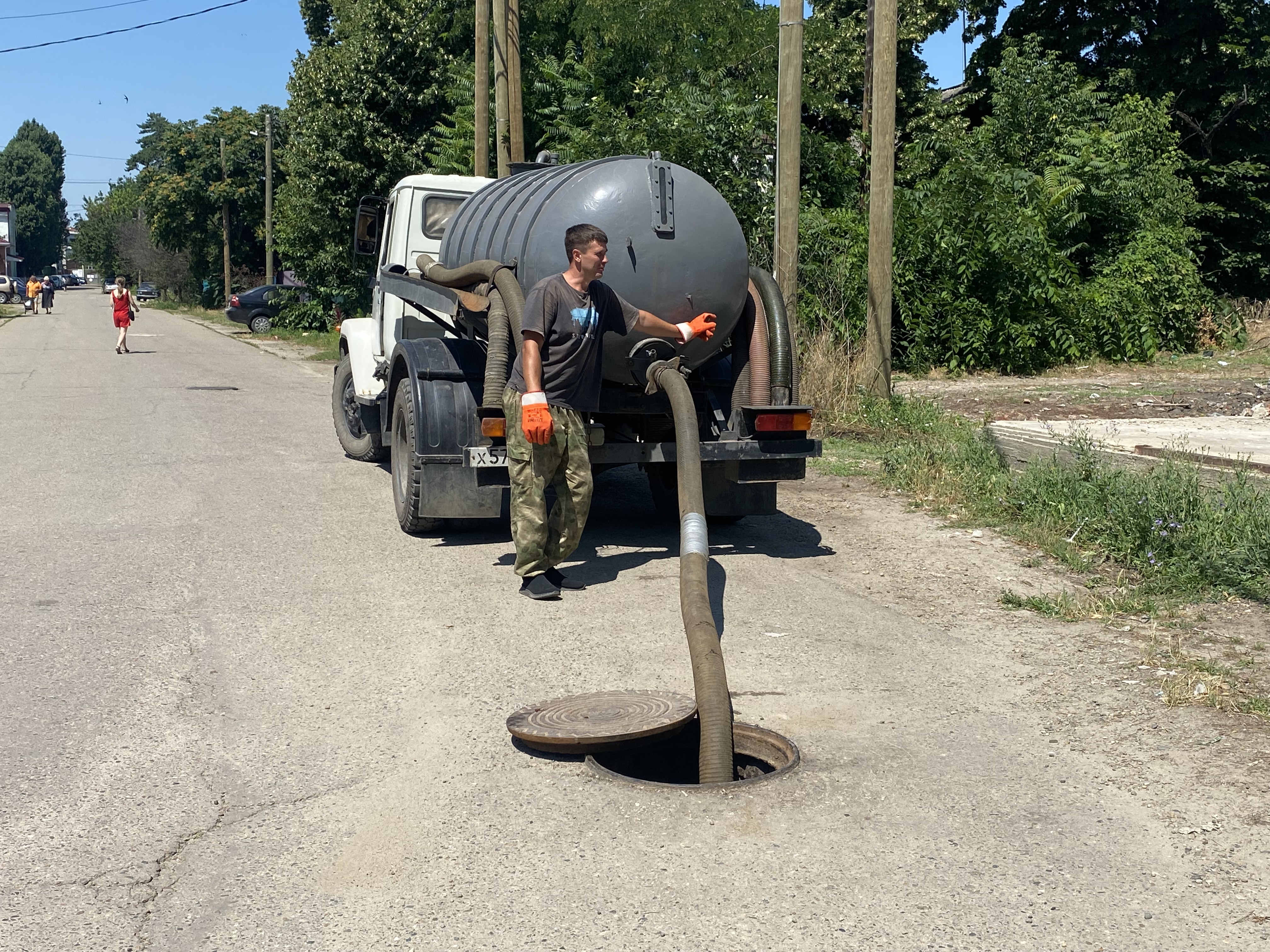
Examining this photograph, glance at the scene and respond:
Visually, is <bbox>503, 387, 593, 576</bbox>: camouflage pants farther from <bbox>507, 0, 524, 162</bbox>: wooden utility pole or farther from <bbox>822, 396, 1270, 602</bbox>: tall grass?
<bbox>507, 0, 524, 162</bbox>: wooden utility pole

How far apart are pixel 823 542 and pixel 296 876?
527cm

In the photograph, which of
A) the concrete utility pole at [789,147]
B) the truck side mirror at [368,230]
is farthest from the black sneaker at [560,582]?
the concrete utility pole at [789,147]

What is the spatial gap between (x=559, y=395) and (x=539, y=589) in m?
1.04

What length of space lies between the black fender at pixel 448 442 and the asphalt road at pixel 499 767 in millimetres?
312

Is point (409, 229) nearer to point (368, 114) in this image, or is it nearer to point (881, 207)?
point (881, 207)

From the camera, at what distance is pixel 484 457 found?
743 cm

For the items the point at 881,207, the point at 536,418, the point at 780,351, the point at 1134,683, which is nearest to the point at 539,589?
the point at 536,418

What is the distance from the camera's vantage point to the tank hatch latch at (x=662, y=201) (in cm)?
733

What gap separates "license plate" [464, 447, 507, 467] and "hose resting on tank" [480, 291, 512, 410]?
0.29 metres

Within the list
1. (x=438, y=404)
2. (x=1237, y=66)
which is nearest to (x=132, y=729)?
(x=438, y=404)

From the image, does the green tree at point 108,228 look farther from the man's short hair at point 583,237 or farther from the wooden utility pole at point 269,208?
the man's short hair at point 583,237

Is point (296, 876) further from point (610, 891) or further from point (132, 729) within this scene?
point (132, 729)

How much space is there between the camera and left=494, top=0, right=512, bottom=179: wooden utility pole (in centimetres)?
1925

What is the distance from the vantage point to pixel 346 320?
12.4m
